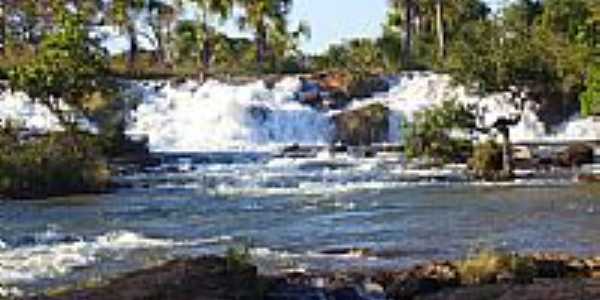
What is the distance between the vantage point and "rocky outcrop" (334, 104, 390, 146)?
69.0 meters

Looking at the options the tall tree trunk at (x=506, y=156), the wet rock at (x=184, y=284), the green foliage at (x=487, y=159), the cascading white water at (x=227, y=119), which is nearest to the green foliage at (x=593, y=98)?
the green foliage at (x=487, y=159)

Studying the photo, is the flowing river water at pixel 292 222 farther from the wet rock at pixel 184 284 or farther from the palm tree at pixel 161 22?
the palm tree at pixel 161 22

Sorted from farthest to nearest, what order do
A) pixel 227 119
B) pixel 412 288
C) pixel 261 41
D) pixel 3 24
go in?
pixel 261 41 < pixel 3 24 < pixel 227 119 < pixel 412 288

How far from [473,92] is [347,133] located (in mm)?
20621

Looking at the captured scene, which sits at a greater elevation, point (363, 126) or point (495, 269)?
point (363, 126)

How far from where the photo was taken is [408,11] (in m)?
99.5

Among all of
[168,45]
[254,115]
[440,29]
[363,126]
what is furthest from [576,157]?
[168,45]

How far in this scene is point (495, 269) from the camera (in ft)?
58.6

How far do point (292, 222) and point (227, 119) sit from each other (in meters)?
38.1

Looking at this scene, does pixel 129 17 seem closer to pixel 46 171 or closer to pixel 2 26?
pixel 2 26

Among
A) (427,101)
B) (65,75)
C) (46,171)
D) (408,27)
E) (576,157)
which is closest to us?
(46,171)

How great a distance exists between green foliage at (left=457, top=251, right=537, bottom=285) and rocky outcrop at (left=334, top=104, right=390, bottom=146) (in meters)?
50.0

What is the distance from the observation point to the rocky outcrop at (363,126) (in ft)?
226

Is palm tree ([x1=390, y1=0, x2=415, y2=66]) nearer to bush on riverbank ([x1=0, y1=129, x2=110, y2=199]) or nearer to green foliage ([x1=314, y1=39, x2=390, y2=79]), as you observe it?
green foliage ([x1=314, y1=39, x2=390, y2=79])
